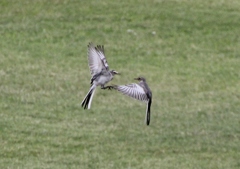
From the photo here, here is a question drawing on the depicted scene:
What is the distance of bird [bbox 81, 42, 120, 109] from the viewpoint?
17.6ft

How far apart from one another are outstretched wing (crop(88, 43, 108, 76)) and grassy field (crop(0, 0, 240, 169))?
602 cm

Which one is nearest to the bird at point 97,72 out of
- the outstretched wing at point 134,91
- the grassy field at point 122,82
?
the outstretched wing at point 134,91

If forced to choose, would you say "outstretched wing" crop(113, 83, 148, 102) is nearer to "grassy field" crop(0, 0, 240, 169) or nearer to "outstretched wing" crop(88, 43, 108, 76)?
"outstretched wing" crop(88, 43, 108, 76)

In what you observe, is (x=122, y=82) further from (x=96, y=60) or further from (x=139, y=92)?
(x=139, y=92)

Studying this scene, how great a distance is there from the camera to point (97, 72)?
5504 mm

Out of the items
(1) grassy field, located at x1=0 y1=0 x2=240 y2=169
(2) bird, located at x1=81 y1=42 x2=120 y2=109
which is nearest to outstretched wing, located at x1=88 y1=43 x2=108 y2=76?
(2) bird, located at x1=81 y1=42 x2=120 y2=109

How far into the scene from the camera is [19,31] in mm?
21062

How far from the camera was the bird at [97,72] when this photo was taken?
5355mm

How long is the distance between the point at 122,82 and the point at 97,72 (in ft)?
40.3

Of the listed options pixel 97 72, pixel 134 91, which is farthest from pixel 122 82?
pixel 134 91

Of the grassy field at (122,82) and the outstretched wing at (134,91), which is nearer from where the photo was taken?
the outstretched wing at (134,91)

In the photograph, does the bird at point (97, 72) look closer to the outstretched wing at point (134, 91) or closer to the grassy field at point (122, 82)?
the outstretched wing at point (134, 91)

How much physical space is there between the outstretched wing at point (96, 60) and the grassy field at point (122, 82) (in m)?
6.02

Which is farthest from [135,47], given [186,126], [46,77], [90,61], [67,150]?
[90,61]
